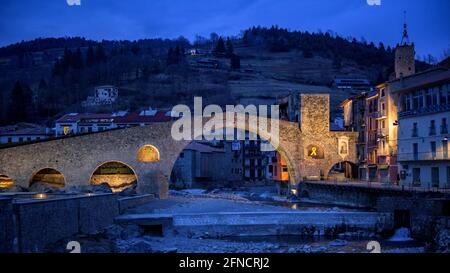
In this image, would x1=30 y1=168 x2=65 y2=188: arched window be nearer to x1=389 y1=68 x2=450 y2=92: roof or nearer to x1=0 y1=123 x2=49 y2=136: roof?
x1=389 y1=68 x2=450 y2=92: roof

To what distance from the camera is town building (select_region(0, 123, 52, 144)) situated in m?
46.9

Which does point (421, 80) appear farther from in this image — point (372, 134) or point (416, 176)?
point (372, 134)

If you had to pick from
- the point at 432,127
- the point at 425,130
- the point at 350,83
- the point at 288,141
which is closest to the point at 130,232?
the point at 432,127

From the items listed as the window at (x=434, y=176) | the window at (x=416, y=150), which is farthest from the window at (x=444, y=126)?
the window at (x=416, y=150)

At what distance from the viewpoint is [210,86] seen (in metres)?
82.9

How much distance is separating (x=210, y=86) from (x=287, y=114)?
143ft

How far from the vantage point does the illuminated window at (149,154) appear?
102 feet

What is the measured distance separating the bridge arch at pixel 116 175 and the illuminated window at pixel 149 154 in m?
0.96

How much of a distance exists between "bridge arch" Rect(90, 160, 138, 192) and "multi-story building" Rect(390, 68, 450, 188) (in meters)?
14.2

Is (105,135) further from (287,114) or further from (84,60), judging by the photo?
(84,60)

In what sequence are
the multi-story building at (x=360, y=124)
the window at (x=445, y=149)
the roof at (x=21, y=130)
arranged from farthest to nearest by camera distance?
the roof at (x=21, y=130) → the multi-story building at (x=360, y=124) → the window at (x=445, y=149)

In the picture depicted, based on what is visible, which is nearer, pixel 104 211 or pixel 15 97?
pixel 104 211

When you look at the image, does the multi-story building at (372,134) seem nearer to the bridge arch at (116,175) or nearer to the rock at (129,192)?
the bridge arch at (116,175)

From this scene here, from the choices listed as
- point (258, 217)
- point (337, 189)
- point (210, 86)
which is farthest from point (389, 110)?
point (210, 86)
